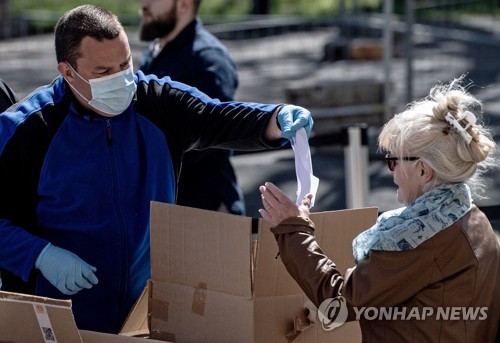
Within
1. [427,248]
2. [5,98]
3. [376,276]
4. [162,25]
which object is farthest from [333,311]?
[162,25]

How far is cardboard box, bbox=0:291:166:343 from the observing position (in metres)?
2.80

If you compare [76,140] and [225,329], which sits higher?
[76,140]

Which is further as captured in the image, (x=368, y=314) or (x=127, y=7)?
(x=127, y=7)

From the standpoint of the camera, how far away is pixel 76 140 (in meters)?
3.14

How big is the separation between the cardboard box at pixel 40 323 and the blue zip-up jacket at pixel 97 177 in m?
0.20

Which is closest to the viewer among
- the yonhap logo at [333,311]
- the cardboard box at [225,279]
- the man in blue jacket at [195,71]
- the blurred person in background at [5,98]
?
the yonhap logo at [333,311]

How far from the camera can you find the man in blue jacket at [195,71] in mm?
4543

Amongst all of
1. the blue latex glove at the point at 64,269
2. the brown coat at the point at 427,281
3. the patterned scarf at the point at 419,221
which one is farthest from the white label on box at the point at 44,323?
the patterned scarf at the point at 419,221

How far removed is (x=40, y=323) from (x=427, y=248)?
108cm

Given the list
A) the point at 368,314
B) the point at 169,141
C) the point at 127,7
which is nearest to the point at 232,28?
the point at 127,7

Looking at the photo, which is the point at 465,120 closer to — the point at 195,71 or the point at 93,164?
the point at 93,164

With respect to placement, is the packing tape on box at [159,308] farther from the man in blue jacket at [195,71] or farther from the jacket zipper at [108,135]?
the man in blue jacket at [195,71]

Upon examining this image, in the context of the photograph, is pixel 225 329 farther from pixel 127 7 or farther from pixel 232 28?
pixel 127 7

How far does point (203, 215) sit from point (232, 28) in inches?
310
